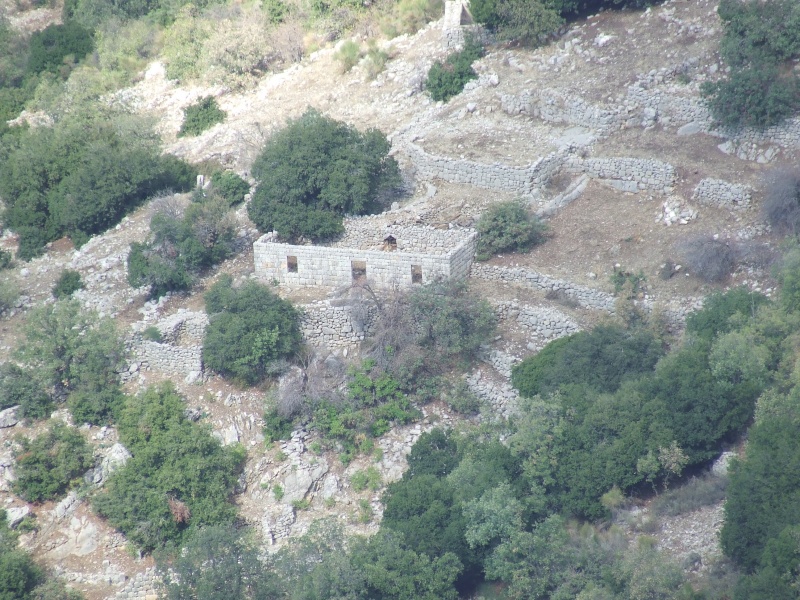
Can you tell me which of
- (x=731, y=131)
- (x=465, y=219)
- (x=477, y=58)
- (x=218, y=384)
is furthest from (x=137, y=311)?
(x=731, y=131)

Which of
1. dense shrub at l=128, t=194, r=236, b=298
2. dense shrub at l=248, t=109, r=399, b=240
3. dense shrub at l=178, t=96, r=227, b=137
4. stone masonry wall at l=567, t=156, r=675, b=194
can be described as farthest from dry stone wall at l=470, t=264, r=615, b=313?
dense shrub at l=178, t=96, r=227, b=137

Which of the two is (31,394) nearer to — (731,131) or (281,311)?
(281,311)

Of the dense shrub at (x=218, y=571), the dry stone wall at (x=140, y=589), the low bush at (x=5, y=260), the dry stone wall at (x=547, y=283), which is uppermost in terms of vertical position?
the dry stone wall at (x=547, y=283)

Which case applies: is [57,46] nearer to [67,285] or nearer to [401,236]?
[67,285]

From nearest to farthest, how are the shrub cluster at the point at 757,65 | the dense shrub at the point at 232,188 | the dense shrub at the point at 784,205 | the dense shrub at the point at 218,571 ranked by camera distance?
1. the dense shrub at the point at 218,571
2. the dense shrub at the point at 784,205
3. the shrub cluster at the point at 757,65
4. the dense shrub at the point at 232,188

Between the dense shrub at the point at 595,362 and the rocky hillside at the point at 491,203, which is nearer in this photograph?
the dense shrub at the point at 595,362

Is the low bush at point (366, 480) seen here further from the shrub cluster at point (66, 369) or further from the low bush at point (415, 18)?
the low bush at point (415, 18)

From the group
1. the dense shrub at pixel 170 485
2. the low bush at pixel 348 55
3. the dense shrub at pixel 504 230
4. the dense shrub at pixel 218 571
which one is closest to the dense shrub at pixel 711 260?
the dense shrub at pixel 504 230

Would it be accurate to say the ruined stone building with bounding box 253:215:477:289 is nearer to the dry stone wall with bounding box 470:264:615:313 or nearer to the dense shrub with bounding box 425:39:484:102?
the dry stone wall with bounding box 470:264:615:313
